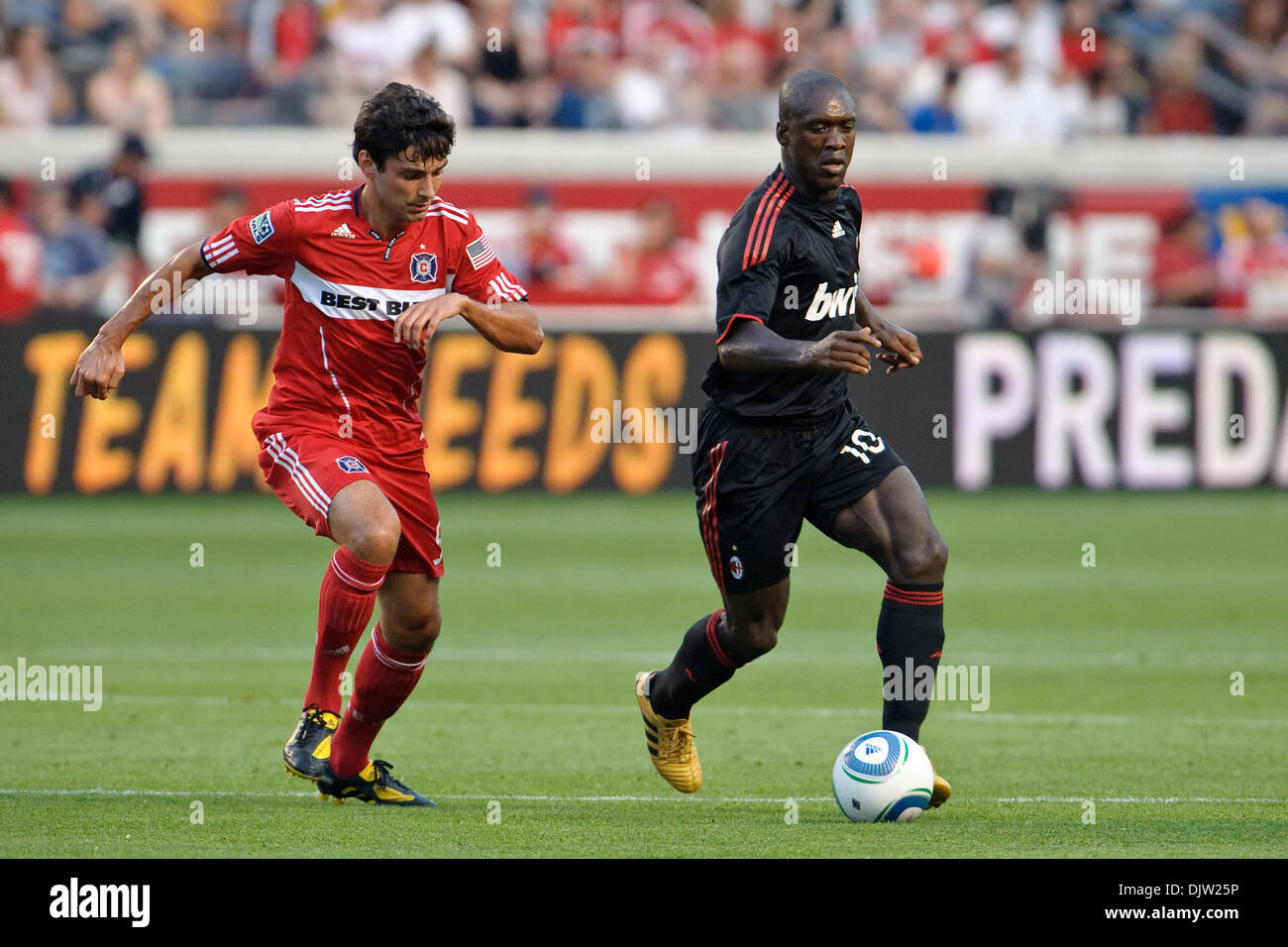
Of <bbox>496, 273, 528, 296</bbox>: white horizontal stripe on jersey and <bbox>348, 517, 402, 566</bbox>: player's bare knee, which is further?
<bbox>496, 273, 528, 296</bbox>: white horizontal stripe on jersey

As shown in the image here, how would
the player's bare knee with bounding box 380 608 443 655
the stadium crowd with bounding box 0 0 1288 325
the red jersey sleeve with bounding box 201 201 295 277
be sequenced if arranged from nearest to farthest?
the red jersey sleeve with bounding box 201 201 295 277, the player's bare knee with bounding box 380 608 443 655, the stadium crowd with bounding box 0 0 1288 325

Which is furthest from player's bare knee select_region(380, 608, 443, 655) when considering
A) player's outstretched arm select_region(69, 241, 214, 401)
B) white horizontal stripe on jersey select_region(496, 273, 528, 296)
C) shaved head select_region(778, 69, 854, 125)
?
shaved head select_region(778, 69, 854, 125)

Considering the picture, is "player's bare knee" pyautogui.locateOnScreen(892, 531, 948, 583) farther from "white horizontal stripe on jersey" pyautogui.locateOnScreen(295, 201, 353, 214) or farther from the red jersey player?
"white horizontal stripe on jersey" pyautogui.locateOnScreen(295, 201, 353, 214)

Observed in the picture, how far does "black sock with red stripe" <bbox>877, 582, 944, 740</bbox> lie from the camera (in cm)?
691

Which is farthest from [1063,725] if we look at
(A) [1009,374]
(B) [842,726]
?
(A) [1009,374]

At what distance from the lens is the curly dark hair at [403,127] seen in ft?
22.0

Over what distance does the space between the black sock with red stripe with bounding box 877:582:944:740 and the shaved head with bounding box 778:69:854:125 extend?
5.34ft

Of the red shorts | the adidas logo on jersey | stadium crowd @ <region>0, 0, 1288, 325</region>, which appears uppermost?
stadium crowd @ <region>0, 0, 1288, 325</region>

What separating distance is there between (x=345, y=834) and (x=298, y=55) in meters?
17.0

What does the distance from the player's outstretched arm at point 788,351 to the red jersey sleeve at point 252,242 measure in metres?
1.53

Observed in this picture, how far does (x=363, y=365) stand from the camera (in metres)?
7.06

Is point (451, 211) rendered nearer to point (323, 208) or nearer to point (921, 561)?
point (323, 208)

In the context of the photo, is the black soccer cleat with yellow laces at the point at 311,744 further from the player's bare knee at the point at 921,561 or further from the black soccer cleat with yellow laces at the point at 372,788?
the player's bare knee at the point at 921,561

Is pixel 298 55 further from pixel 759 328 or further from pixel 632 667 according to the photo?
pixel 759 328
